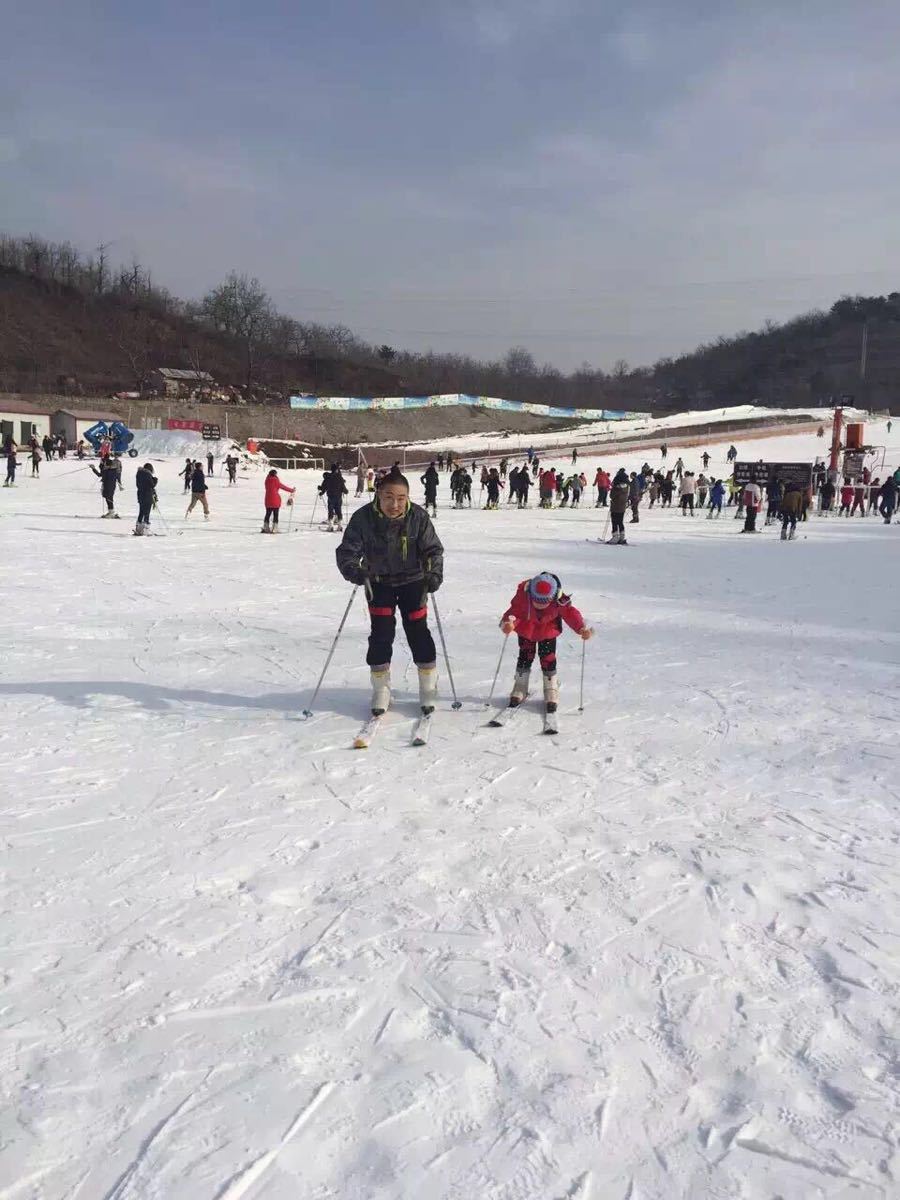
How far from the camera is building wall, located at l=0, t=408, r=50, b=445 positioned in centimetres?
4775

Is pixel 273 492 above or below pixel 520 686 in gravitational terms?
above

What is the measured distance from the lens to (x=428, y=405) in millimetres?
70438

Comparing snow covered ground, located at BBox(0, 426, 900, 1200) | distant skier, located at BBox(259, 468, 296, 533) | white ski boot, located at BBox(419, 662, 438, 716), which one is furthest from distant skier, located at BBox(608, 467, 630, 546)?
white ski boot, located at BBox(419, 662, 438, 716)

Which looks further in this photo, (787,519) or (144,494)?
(787,519)

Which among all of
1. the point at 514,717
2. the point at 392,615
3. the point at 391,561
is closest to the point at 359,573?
the point at 391,561

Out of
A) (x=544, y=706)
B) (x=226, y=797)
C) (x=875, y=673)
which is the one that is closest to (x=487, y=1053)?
(x=226, y=797)

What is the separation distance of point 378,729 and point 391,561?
1072mm

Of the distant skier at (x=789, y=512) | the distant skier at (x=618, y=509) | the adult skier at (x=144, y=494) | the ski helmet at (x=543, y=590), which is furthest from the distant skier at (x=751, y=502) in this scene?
the ski helmet at (x=543, y=590)

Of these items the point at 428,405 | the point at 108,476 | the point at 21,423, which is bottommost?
the point at 108,476

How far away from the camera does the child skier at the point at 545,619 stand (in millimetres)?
5712

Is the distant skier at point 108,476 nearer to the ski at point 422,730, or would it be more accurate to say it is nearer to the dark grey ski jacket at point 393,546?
the dark grey ski jacket at point 393,546

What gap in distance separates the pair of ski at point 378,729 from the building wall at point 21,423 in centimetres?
4852

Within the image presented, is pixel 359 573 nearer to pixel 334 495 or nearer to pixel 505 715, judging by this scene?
pixel 505 715

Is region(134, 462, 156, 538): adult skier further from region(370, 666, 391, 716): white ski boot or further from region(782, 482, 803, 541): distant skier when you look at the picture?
region(782, 482, 803, 541): distant skier
